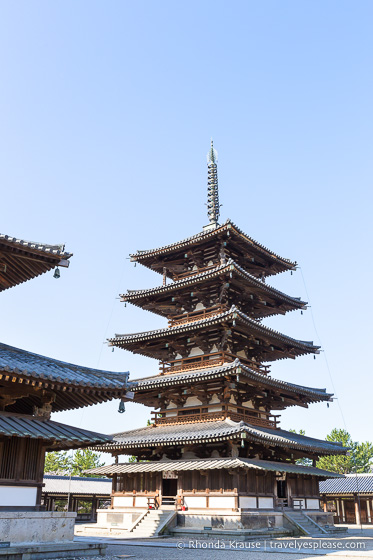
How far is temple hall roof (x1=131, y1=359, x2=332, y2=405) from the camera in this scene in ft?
88.4

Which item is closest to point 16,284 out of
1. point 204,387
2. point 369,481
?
point 204,387

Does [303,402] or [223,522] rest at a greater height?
[303,402]

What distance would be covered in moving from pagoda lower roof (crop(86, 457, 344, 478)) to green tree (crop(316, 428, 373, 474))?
138ft

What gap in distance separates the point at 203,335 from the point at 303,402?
8838 mm

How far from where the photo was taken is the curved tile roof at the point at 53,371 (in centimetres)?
1332

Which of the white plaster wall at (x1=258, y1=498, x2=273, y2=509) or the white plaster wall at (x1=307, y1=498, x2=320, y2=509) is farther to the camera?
the white plaster wall at (x1=307, y1=498, x2=320, y2=509)

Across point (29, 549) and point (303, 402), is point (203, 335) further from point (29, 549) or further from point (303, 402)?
point (29, 549)

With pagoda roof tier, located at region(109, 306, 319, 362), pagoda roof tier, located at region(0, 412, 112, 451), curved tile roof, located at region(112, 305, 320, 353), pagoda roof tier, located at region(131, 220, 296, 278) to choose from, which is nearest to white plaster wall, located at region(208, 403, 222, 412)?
pagoda roof tier, located at region(109, 306, 319, 362)

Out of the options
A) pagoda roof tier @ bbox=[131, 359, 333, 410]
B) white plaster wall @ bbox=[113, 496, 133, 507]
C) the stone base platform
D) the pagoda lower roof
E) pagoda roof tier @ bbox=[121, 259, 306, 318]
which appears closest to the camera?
the stone base platform

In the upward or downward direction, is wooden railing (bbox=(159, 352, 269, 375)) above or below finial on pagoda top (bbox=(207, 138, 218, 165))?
below

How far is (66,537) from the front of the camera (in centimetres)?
1453

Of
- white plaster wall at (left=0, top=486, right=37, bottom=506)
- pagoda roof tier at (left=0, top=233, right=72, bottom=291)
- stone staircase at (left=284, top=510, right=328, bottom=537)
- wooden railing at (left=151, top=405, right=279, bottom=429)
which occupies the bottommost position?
stone staircase at (left=284, top=510, right=328, bottom=537)

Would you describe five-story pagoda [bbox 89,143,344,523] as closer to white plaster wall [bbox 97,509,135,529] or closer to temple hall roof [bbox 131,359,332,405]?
temple hall roof [bbox 131,359,332,405]

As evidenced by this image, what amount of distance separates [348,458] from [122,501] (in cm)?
5046
